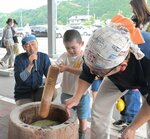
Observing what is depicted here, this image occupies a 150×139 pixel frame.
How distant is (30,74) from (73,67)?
46cm

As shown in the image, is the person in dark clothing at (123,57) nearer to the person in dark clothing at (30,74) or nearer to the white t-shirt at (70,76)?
the white t-shirt at (70,76)

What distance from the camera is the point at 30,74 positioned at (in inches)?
92.7

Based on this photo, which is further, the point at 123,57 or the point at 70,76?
the point at 70,76

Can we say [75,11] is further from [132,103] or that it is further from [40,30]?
[132,103]

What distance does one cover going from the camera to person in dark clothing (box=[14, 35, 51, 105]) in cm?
234

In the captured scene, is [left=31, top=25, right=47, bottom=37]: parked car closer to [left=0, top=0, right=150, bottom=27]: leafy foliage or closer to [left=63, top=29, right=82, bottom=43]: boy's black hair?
[left=0, top=0, right=150, bottom=27]: leafy foliage

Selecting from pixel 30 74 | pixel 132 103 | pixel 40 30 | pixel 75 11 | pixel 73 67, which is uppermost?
pixel 75 11

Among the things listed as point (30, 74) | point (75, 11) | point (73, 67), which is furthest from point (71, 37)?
point (75, 11)

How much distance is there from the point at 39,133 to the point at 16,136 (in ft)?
0.48

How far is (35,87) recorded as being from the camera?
2.40m

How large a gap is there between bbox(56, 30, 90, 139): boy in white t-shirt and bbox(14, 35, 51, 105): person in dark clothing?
0.26 m

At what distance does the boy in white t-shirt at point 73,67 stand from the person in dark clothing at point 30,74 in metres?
0.26

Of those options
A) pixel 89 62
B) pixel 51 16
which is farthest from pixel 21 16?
pixel 89 62

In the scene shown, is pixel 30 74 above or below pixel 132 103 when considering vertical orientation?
above
